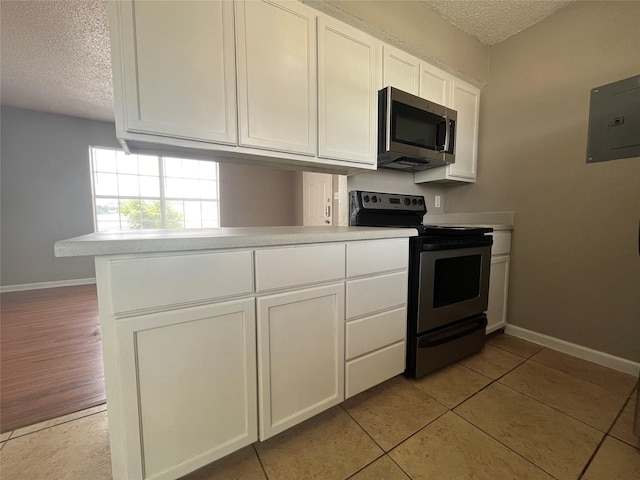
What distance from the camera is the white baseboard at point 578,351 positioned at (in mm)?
1626

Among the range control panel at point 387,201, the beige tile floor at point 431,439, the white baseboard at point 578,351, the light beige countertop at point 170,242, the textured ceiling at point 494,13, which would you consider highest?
the textured ceiling at point 494,13

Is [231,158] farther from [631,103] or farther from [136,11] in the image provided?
[631,103]

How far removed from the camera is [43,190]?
3.72 meters

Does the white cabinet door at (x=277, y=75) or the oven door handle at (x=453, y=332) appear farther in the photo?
the oven door handle at (x=453, y=332)

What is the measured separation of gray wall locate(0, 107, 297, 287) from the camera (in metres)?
3.56

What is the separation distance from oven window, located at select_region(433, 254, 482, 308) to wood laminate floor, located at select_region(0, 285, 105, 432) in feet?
6.85

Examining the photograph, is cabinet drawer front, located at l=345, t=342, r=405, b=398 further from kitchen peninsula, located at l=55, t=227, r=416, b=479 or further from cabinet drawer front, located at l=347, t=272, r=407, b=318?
cabinet drawer front, located at l=347, t=272, r=407, b=318

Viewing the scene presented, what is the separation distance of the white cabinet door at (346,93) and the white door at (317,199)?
1.11 meters

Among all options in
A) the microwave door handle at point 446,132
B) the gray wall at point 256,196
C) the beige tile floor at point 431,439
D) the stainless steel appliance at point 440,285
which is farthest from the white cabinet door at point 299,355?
the gray wall at point 256,196

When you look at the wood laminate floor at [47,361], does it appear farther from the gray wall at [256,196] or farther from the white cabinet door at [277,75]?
the gray wall at [256,196]

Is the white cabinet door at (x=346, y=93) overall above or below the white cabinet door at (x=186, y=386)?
above

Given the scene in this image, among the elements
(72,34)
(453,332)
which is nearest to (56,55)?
(72,34)

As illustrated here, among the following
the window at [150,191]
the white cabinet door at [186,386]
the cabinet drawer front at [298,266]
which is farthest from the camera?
the window at [150,191]

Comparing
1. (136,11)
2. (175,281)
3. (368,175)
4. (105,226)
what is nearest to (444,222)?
(368,175)
